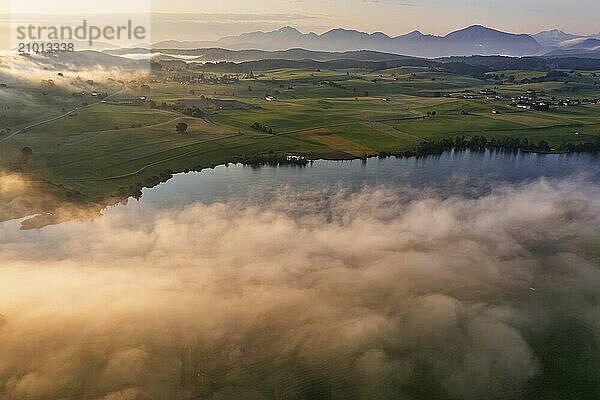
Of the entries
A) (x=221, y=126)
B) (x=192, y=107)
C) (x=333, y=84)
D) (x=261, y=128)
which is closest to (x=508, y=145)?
(x=261, y=128)

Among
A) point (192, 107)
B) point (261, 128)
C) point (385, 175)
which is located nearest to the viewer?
point (385, 175)

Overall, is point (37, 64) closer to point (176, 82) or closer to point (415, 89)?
point (176, 82)

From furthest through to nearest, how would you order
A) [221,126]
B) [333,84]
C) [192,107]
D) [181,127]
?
[333,84], [192,107], [221,126], [181,127]

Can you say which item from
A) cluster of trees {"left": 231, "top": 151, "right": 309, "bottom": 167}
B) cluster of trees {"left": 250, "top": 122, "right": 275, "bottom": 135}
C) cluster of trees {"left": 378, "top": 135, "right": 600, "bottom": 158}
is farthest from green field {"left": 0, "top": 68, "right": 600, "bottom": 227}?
cluster of trees {"left": 378, "top": 135, "right": 600, "bottom": 158}

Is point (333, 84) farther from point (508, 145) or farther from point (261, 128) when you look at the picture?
point (508, 145)

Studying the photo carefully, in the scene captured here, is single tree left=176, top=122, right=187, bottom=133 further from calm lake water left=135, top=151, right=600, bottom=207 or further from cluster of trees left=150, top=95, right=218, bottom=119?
calm lake water left=135, top=151, right=600, bottom=207

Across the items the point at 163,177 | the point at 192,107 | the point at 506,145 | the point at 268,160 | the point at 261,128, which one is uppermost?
the point at 192,107

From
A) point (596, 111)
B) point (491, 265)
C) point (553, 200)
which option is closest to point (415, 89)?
point (596, 111)
